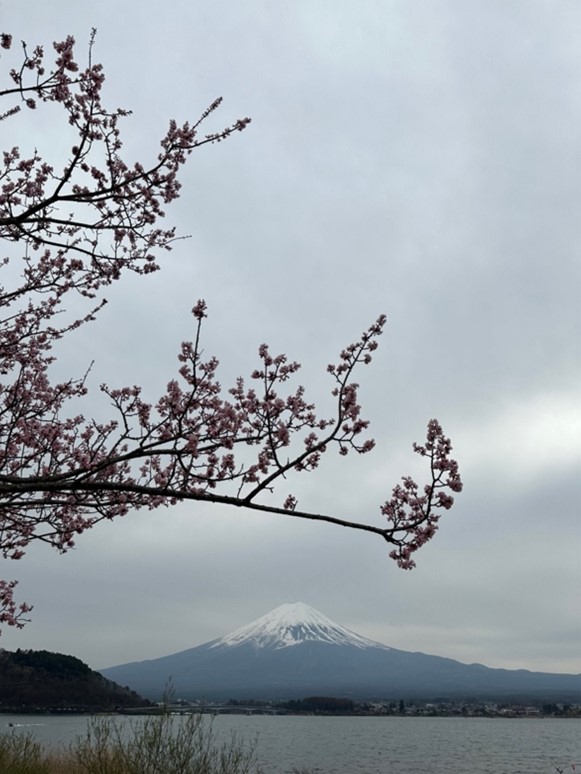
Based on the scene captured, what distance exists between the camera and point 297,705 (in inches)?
5187

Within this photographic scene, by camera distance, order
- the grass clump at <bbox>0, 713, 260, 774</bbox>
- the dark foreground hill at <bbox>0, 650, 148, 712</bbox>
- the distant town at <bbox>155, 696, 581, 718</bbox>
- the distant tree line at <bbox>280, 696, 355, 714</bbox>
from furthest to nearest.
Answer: the distant town at <bbox>155, 696, 581, 718</bbox> < the distant tree line at <bbox>280, 696, 355, 714</bbox> < the dark foreground hill at <bbox>0, 650, 148, 712</bbox> < the grass clump at <bbox>0, 713, 260, 774</bbox>

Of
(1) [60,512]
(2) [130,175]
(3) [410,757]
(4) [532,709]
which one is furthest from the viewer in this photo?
(4) [532,709]

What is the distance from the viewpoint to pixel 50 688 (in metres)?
66.6

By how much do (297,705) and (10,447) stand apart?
138989 millimetres

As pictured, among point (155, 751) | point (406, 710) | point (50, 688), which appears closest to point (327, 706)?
point (406, 710)

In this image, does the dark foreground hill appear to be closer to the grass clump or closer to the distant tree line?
the grass clump

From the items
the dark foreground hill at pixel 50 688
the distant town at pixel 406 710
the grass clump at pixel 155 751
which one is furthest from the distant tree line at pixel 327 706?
the grass clump at pixel 155 751

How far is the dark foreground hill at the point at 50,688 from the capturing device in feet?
211

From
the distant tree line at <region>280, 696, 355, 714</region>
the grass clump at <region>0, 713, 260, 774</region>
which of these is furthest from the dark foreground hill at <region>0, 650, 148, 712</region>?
the distant tree line at <region>280, 696, 355, 714</region>

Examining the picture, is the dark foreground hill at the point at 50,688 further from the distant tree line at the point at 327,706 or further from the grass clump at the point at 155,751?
the distant tree line at the point at 327,706

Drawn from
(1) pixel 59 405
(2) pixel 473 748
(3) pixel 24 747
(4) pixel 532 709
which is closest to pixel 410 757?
(2) pixel 473 748

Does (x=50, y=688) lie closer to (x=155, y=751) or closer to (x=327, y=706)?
(x=155, y=751)

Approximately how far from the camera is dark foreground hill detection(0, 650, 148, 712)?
64.4m

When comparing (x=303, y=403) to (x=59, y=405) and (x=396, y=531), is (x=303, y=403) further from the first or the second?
(x=59, y=405)
